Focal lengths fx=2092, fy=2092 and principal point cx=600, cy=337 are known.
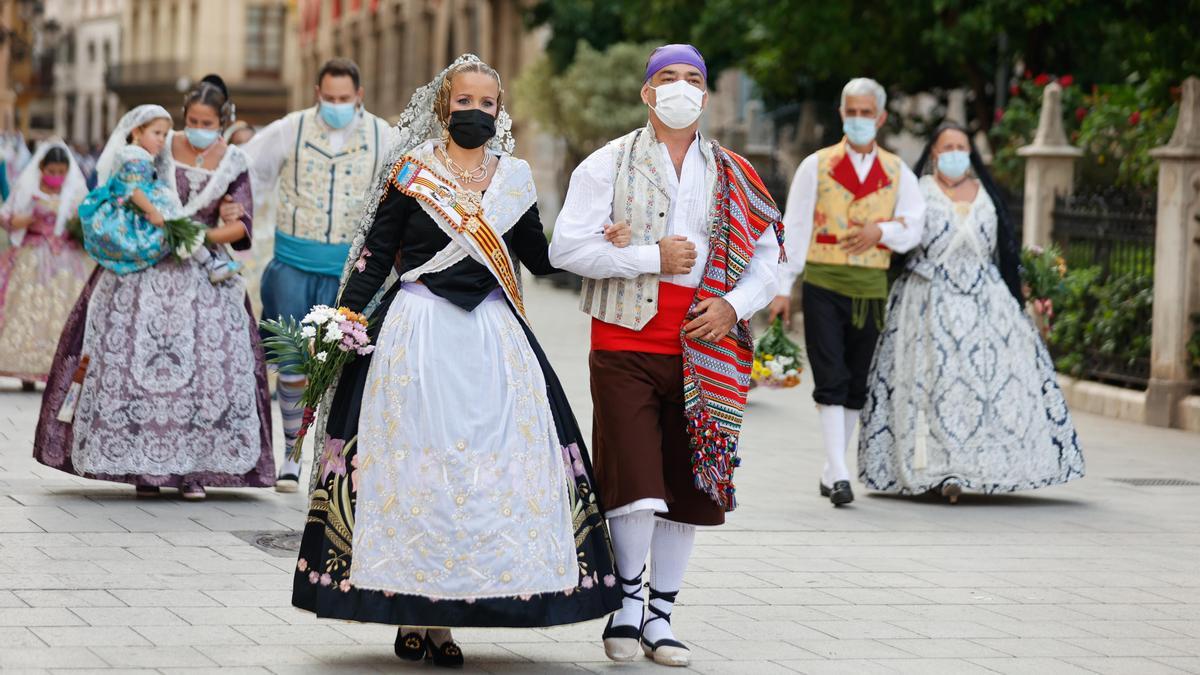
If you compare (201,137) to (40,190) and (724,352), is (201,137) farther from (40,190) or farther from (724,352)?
(40,190)

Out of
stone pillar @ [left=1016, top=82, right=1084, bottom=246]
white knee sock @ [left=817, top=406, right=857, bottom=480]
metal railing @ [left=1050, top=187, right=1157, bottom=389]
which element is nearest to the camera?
white knee sock @ [left=817, top=406, right=857, bottom=480]

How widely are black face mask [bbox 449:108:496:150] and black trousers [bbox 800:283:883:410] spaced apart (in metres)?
4.00

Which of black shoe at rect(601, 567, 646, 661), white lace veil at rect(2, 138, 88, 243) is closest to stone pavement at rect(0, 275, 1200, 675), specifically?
black shoe at rect(601, 567, 646, 661)

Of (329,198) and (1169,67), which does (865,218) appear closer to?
(329,198)

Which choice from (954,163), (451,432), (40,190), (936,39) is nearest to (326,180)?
(954,163)

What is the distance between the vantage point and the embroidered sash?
237 inches

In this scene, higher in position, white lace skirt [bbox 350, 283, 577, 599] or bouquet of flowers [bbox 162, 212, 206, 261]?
bouquet of flowers [bbox 162, 212, 206, 261]

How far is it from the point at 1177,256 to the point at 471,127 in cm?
891

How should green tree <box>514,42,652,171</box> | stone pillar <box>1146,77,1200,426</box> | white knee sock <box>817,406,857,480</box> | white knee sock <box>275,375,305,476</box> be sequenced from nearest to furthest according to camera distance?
white knee sock <box>275,375,305,476</box>
white knee sock <box>817,406,857,480</box>
stone pillar <box>1146,77,1200,426</box>
green tree <box>514,42,652,171</box>

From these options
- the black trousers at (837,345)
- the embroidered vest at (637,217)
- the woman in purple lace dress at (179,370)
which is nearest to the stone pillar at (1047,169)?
the black trousers at (837,345)

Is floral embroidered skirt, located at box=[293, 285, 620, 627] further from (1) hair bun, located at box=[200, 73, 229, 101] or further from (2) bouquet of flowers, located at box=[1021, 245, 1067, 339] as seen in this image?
(2) bouquet of flowers, located at box=[1021, 245, 1067, 339]

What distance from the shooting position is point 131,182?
9.21 m

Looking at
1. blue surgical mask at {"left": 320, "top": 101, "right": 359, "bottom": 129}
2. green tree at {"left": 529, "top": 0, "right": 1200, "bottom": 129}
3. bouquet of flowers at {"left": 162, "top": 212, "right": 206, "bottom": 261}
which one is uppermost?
green tree at {"left": 529, "top": 0, "right": 1200, "bottom": 129}

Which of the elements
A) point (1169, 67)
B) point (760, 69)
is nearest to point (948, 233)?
point (1169, 67)
